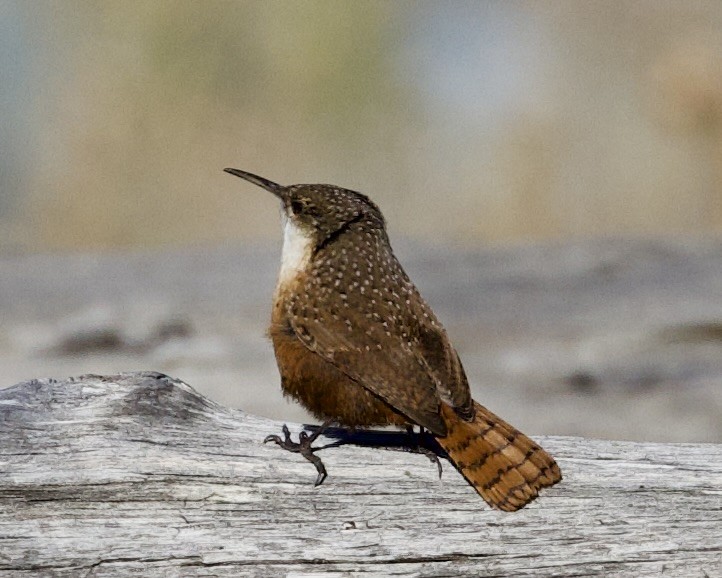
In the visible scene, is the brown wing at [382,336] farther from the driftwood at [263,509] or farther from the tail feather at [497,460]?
the driftwood at [263,509]

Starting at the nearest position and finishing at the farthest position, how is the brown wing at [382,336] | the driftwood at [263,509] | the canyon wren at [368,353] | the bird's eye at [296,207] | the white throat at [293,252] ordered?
the driftwood at [263,509] < the canyon wren at [368,353] < the brown wing at [382,336] < the white throat at [293,252] < the bird's eye at [296,207]

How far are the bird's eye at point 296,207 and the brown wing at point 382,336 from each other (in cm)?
28

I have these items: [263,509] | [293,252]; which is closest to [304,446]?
[263,509]

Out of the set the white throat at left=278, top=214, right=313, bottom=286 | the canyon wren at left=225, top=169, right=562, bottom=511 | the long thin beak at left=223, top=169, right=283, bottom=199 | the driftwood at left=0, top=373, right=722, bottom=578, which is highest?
the long thin beak at left=223, top=169, right=283, bottom=199

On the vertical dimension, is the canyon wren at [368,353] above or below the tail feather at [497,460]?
above

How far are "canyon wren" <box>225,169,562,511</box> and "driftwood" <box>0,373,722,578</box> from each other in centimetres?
9

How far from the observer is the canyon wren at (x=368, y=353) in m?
3.22

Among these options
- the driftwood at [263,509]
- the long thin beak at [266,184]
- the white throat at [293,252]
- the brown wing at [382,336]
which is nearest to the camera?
the driftwood at [263,509]

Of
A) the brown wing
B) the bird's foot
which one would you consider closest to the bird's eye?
the brown wing

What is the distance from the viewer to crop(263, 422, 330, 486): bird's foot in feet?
10.1

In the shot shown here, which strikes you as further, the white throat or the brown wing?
the white throat

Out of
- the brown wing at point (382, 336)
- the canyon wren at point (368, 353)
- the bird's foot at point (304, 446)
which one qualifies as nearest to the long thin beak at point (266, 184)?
the canyon wren at point (368, 353)

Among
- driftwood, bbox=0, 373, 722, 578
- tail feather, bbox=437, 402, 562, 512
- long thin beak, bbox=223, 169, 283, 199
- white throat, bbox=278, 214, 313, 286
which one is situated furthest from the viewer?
long thin beak, bbox=223, 169, 283, 199

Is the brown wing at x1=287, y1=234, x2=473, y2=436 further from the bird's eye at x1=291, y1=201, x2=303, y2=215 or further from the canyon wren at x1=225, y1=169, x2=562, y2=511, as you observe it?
the bird's eye at x1=291, y1=201, x2=303, y2=215
